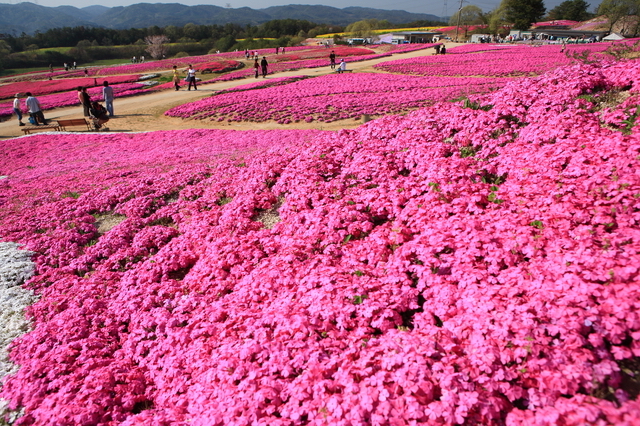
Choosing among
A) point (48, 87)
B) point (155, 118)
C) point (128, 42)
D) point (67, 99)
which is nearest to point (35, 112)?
point (155, 118)

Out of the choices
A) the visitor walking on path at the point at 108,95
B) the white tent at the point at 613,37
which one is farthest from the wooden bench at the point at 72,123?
the white tent at the point at 613,37

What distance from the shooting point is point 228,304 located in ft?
24.2

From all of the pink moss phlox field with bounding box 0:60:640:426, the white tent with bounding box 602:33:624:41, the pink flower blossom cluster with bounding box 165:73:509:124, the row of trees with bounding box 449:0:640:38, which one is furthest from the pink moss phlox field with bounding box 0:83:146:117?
the row of trees with bounding box 449:0:640:38

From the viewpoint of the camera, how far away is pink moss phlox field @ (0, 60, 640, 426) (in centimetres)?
434

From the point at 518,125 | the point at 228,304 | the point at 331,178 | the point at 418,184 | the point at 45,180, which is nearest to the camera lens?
the point at 228,304

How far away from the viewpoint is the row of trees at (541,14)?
84.8m

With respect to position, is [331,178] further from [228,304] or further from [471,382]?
[471,382]

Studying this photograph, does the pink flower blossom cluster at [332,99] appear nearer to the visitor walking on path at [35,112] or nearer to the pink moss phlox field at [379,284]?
the visitor walking on path at [35,112]

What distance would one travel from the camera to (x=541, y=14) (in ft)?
349

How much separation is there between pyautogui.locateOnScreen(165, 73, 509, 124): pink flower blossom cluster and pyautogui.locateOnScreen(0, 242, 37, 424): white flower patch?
18835mm

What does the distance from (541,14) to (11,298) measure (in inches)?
5393

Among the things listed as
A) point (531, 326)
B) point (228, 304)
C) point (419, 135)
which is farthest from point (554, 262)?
point (419, 135)

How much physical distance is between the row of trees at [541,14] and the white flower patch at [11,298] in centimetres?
11029

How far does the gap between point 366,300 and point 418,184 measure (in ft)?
14.3
